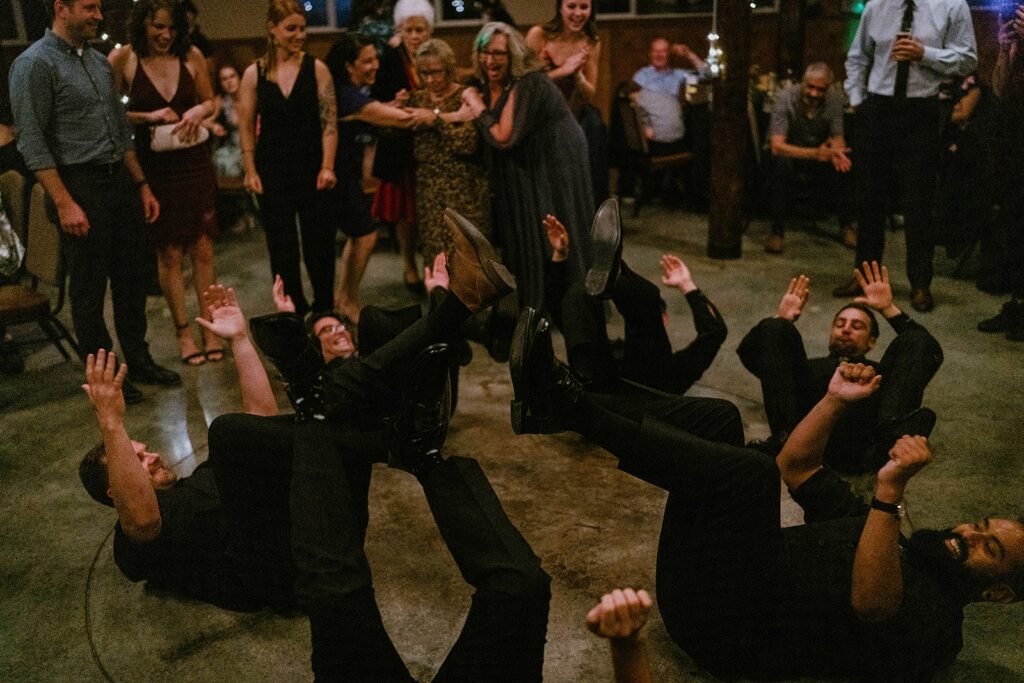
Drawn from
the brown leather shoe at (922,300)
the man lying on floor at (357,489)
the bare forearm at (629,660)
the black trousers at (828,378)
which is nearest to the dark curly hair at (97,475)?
the man lying on floor at (357,489)

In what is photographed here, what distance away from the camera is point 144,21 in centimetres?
373

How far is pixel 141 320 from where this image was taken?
3.98m

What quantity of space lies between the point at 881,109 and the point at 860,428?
204cm

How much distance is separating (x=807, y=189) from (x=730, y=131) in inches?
49.2

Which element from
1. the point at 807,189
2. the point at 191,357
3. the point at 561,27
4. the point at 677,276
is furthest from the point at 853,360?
the point at 807,189

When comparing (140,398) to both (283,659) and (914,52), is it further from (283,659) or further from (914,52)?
(914,52)

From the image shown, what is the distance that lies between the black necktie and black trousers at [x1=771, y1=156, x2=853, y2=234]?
1.51m

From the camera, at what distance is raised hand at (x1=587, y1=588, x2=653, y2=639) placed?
150 centimetres

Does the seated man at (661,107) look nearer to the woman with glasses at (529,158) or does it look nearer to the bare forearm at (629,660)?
A: the woman with glasses at (529,158)

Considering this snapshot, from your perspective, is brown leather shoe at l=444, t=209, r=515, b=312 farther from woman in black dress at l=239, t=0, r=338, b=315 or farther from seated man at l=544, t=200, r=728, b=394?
woman in black dress at l=239, t=0, r=338, b=315

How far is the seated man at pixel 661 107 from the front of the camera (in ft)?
22.4

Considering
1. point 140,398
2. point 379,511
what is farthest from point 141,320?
point 379,511

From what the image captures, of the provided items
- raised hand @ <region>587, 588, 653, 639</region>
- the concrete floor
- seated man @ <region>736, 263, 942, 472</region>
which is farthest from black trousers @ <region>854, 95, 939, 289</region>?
raised hand @ <region>587, 588, 653, 639</region>

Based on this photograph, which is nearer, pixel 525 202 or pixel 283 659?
pixel 283 659
